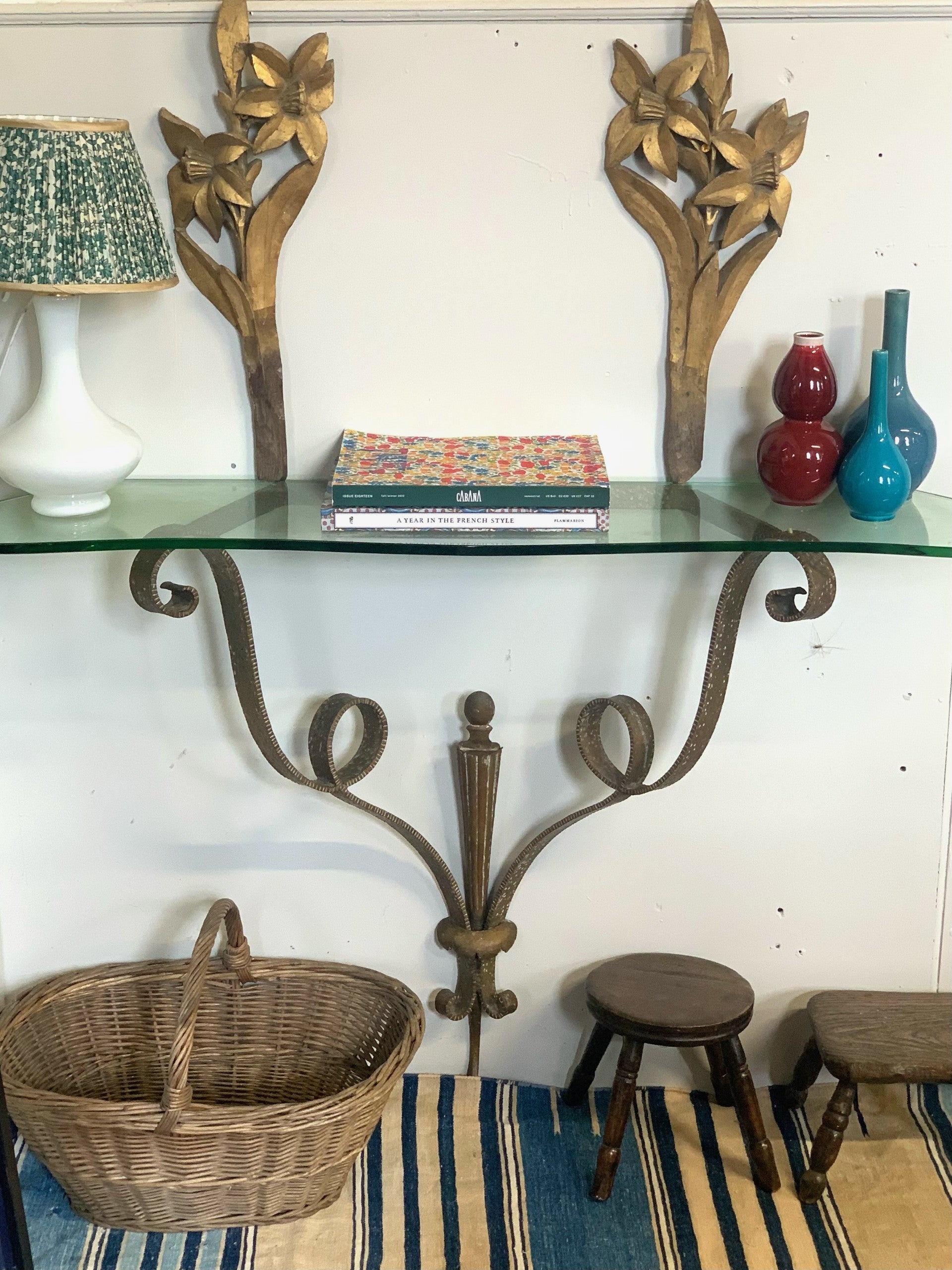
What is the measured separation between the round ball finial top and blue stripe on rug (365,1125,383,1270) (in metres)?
0.56

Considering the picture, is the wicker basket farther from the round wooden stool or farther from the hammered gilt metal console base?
the round wooden stool

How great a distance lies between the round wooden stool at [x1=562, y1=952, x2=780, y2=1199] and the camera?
138cm

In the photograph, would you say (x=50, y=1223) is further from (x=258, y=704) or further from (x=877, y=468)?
(x=877, y=468)

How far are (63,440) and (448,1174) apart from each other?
984mm

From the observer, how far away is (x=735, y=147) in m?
1.26

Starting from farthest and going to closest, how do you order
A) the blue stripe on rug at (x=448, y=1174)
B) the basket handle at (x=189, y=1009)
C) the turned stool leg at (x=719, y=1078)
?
the turned stool leg at (x=719, y=1078), the blue stripe on rug at (x=448, y=1174), the basket handle at (x=189, y=1009)

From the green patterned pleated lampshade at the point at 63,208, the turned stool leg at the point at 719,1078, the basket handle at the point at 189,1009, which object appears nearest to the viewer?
the green patterned pleated lampshade at the point at 63,208

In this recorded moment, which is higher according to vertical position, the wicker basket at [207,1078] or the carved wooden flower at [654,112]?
the carved wooden flower at [654,112]

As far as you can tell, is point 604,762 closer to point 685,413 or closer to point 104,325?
point 685,413

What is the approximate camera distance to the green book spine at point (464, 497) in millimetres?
1151

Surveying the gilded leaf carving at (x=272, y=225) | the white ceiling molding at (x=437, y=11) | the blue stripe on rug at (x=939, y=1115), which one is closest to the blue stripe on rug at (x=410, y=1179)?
the blue stripe on rug at (x=939, y=1115)

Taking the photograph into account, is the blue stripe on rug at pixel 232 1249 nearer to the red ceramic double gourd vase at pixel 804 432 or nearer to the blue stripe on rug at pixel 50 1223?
the blue stripe on rug at pixel 50 1223

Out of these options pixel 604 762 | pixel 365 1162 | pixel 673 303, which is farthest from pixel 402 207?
pixel 365 1162

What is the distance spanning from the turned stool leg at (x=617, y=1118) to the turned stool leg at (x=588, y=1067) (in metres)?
0.08
